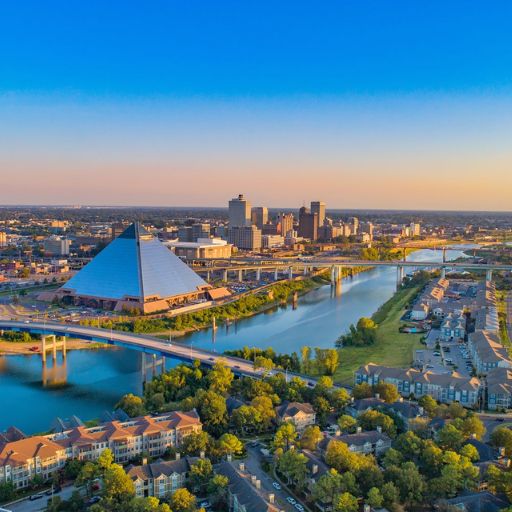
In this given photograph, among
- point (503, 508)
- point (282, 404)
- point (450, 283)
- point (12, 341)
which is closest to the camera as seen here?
point (503, 508)

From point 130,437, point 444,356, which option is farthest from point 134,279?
point 130,437

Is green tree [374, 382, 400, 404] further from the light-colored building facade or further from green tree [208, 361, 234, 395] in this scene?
the light-colored building facade

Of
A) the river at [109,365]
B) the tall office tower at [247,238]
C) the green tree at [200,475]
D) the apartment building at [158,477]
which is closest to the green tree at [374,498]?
the green tree at [200,475]

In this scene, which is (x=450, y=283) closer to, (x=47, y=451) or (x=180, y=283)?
(x=180, y=283)

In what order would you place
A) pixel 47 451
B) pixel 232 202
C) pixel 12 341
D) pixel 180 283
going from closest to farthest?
pixel 47 451 < pixel 12 341 < pixel 180 283 < pixel 232 202

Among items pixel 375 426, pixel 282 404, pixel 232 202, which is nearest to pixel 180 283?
pixel 282 404

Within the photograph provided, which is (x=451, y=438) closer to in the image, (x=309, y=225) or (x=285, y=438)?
(x=285, y=438)

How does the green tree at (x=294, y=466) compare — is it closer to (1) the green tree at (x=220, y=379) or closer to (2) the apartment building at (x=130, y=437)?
(2) the apartment building at (x=130, y=437)
